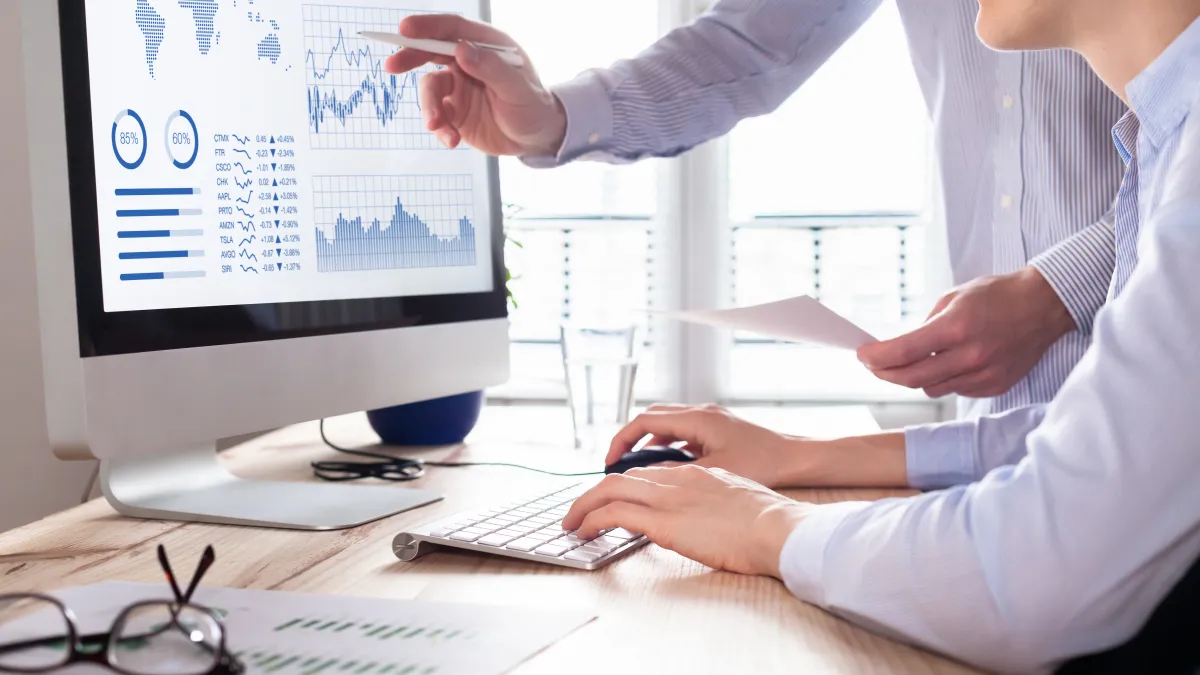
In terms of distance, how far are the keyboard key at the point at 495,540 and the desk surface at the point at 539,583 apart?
0.01 metres

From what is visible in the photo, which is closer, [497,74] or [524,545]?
[524,545]

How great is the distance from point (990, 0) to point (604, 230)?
2274mm

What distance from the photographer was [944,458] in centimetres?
112

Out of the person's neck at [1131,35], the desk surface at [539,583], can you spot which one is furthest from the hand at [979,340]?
the person's neck at [1131,35]

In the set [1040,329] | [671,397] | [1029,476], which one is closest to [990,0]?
[1040,329]

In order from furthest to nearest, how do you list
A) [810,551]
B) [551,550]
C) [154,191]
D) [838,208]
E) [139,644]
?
1. [838,208]
2. [154,191]
3. [551,550]
4. [810,551]
5. [139,644]

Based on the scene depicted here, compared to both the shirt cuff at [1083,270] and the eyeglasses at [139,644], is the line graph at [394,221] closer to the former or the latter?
the eyeglasses at [139,644]

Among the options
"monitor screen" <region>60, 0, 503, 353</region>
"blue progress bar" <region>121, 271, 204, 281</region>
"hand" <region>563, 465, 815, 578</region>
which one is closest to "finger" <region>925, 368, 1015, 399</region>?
"hand" <region>563, 465, 815, 578</region>

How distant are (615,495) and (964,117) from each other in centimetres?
90

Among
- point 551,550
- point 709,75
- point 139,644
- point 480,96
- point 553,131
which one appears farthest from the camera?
point 709,75

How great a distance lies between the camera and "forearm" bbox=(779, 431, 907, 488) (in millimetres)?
1095

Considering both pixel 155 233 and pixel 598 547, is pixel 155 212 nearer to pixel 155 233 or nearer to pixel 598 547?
pixel 155 233

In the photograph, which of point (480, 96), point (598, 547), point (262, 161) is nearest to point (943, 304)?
point (598, 547)

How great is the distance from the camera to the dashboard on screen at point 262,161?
908 mm
